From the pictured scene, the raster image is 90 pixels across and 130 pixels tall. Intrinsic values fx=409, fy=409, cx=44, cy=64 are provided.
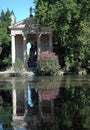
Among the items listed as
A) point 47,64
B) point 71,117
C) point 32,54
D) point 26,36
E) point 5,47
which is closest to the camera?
point 71,117

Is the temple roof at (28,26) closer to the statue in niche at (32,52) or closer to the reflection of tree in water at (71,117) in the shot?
the statue in niche at (32,52)

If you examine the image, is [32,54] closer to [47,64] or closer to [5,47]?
[5,47]

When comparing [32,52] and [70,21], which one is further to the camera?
[32,52]

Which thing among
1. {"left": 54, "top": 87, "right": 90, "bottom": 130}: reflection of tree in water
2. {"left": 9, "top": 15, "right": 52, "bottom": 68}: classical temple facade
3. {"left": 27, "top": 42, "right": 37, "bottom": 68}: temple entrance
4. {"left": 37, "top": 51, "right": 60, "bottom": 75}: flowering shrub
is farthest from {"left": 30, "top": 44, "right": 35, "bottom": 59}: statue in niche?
{"left": 54, "top": 87, "right": 90, "bottom": 130}: reflection of tree in water

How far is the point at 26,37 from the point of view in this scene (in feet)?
224

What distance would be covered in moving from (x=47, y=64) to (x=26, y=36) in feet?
40.4

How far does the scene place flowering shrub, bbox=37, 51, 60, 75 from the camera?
186 ft

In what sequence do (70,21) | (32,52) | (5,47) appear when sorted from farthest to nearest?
1. (32,52)
2. (5,47)
3. (70,21)

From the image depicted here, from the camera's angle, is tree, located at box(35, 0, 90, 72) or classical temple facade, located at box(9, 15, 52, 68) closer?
tree, located at box(35, 0, 90, 72)

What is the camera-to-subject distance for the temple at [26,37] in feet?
217

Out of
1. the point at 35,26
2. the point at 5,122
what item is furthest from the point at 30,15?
the point at 5,122

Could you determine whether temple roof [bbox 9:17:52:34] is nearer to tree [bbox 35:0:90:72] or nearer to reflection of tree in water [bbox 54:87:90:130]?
tree [bbox 35:0:90:72]

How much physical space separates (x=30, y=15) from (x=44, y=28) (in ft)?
11.0

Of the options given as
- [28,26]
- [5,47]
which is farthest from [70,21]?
[5,47]
